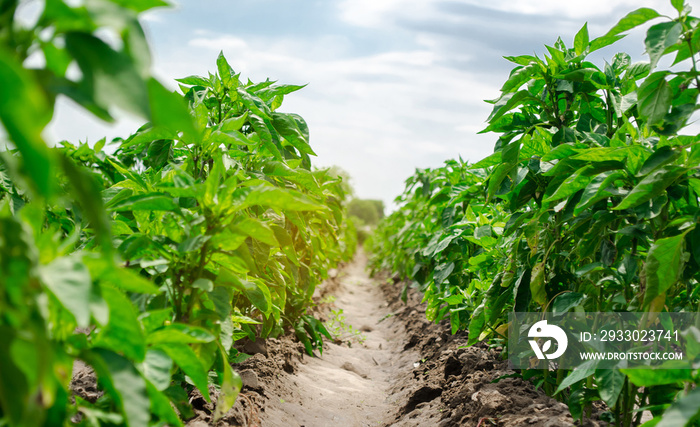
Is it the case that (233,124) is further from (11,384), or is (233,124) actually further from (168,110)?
(11,384)

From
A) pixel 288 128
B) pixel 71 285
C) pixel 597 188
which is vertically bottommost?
pixel 71 285

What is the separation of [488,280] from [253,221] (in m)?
2.00

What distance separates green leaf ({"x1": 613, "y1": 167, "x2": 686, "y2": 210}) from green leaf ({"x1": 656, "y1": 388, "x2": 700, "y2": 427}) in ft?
1.97

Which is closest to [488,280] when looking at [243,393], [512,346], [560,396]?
[512,346]

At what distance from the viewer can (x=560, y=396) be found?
226 cm

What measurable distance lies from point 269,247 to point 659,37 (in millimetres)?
1608

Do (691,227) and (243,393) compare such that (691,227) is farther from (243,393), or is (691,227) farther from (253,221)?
(243,393)

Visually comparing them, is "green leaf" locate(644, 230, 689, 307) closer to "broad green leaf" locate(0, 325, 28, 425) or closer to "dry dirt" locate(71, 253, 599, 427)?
"dry dirt" locate(71, 253, 599, 427)

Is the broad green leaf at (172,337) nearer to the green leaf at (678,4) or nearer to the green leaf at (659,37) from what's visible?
the green leaf at (659,37)

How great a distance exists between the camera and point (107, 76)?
0.77m

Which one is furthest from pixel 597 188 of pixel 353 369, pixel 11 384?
pixel 353 369

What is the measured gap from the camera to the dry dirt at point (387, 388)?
7.36 feet

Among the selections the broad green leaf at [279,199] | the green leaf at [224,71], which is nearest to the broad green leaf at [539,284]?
the broad green leaf at [279,199]

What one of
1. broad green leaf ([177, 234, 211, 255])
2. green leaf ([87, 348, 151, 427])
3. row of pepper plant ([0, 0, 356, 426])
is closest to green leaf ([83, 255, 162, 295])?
row of pepper plant ([0, 0, 356, 426])
